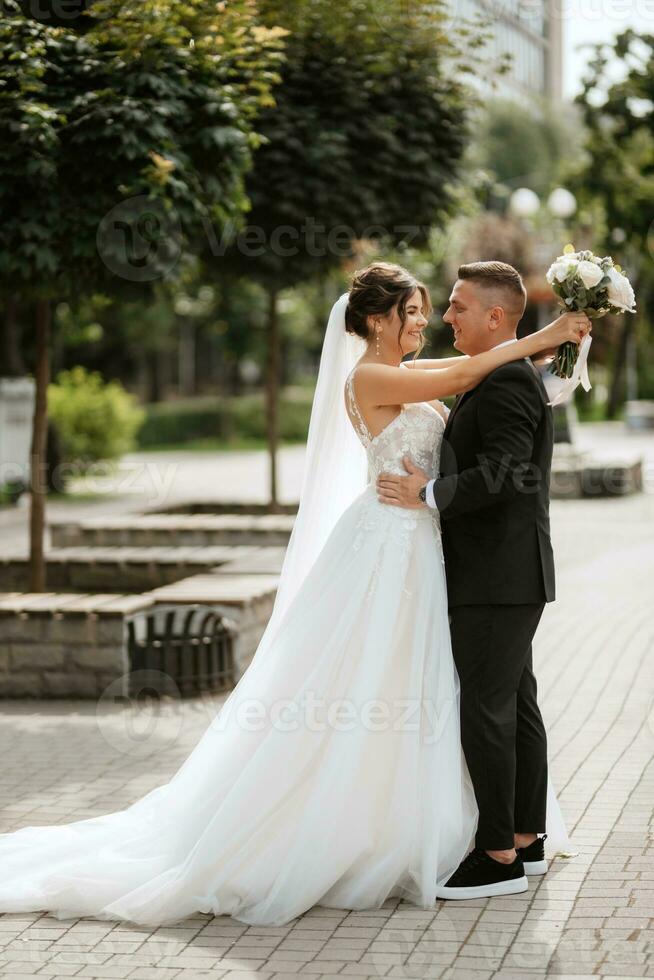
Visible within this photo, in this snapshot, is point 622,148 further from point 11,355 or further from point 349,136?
point 11,355

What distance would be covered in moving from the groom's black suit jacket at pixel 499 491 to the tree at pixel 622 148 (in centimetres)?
759

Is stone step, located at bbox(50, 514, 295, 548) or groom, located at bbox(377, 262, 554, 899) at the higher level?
groom, located at bbox(377, 262, 554, 899)

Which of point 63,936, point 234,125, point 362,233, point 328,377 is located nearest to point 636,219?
point 362,233

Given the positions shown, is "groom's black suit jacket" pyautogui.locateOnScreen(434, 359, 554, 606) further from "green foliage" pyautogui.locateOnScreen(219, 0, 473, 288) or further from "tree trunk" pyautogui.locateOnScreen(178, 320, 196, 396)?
"tree trunk" pyautogui.locateOnScreen(178, 320, 196, 396)

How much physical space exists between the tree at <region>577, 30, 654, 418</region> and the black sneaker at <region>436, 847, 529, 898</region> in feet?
27.0

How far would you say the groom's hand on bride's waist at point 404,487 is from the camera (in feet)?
16.2

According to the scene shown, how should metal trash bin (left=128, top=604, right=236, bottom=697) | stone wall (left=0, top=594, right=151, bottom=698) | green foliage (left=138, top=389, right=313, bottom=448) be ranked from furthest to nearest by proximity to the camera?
green foliage (left=138, top=389, right=313, bottom=448) → metal trash bin (left=128, top=604, right=236, bottom=697) → stone wall (left=0, top=594, right=151, bottom=698)

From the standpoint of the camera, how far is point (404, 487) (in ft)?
16.2

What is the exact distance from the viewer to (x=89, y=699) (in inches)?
322

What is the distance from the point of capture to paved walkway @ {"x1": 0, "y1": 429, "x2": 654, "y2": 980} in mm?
4230

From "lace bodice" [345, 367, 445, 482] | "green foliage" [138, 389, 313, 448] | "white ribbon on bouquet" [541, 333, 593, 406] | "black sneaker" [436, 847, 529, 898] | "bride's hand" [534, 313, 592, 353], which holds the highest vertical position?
"bride's hand" [534, 313, 592, 353]

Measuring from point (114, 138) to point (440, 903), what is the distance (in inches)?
195

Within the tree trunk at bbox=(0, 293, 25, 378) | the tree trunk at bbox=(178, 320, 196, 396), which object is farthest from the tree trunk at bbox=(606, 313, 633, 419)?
the tree trunk at bbox=(0, 293, 25, 378)

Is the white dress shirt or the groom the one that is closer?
the groom
